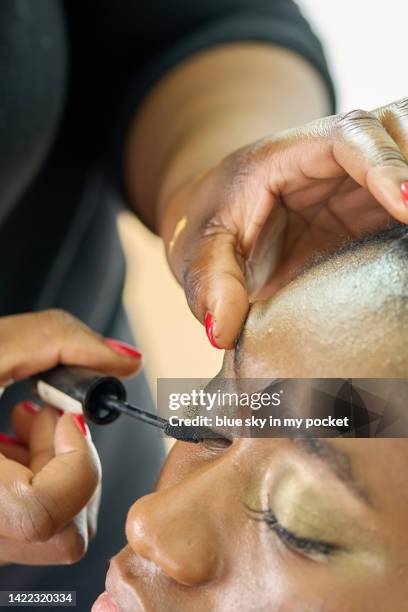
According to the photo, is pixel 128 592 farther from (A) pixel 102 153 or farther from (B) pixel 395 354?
(A) pixel 102 153

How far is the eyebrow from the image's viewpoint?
35cm

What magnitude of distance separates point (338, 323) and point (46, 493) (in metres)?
0.23

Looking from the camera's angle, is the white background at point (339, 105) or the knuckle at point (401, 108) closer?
the knuckle at point (401, 108)

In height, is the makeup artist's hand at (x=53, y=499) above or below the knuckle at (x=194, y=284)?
below

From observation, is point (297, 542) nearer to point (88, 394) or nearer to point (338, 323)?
point (338, 323)

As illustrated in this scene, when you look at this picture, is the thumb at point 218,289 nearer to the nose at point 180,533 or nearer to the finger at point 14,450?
the nose at point 180,533

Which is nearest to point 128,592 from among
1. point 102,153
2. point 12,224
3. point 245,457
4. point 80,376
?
point 245,457

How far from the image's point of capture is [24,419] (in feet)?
2.02

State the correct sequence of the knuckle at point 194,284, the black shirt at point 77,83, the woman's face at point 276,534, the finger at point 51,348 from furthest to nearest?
the black shirt at point 77,83 → the finger at point 51,348 → the knuckle at point 194,284 → the woman's face at point 276,534

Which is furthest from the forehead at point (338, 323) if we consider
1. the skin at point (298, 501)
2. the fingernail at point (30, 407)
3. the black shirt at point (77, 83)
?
the black shirt at point (77, 83)

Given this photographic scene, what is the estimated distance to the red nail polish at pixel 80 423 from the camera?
0.55m

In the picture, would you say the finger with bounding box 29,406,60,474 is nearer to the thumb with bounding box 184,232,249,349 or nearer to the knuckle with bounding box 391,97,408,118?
the thumb with bounding box 184,232,249,349

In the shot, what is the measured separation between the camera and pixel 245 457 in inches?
15.8

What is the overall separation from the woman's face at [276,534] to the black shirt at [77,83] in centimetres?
42
